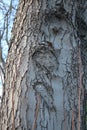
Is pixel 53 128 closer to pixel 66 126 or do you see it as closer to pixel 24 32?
pixel 66 126

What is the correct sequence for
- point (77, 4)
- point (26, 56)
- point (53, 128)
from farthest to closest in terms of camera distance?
point (77, 4) < point (26, 56) < point (53, 128)

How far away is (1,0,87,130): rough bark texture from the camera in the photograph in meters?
1.50

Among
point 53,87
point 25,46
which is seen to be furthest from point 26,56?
point 53,87

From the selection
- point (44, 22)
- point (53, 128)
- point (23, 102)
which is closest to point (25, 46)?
point (44, 22)

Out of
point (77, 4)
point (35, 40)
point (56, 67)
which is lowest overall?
point (56, 67)

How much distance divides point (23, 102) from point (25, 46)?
0.28 metres

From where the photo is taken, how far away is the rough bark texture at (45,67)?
4.92 ft

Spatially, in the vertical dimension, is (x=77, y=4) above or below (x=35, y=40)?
above

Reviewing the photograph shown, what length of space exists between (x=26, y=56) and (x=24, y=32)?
13 centimetres

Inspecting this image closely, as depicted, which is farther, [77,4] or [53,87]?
[77,4]

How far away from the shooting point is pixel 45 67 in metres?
1.59

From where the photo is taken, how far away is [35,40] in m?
1.61

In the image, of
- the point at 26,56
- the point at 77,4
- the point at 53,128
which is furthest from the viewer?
the point at 77,4

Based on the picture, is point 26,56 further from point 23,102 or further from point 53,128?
point 53,128
